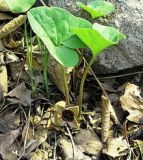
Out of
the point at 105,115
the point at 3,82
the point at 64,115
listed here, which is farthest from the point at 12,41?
the point at 105,115

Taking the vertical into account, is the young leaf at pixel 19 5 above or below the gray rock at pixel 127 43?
above

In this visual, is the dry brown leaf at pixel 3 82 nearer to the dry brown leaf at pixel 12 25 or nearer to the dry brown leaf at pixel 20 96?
the dry brown leaf at pixel 20 96

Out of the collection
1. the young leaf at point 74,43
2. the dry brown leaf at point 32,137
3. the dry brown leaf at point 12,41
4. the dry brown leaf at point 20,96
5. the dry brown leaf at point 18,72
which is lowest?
the dry brown leaf at point 32,137

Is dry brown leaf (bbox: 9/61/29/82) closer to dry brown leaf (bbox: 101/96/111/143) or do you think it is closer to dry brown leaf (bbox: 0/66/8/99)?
dry brown leaf (bbox: 0/66/8/99)

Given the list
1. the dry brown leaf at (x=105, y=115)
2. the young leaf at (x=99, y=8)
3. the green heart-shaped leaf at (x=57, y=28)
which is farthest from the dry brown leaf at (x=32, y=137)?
the young leaf at (x=99, y=8)

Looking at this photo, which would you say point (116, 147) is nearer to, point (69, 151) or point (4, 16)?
point (69, 151)

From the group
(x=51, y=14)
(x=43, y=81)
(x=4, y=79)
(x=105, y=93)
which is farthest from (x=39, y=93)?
(x=51, y=14)

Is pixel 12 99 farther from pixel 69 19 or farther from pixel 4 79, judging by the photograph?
pixel 69 19
